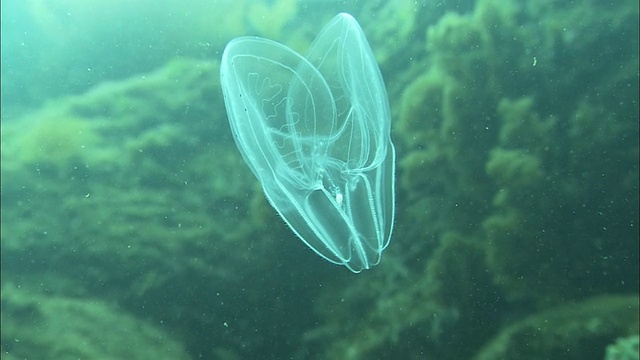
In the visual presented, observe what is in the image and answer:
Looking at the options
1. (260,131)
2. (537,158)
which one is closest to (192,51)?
(260,131)

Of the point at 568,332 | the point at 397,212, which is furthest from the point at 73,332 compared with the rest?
the point at 568,332

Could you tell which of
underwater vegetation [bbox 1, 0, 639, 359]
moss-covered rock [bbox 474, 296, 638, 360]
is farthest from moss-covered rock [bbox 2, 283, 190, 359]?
moss-covered rock [bbox 474, 296, 638, 360]

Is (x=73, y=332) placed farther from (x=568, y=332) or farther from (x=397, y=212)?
(x=568, y=332)

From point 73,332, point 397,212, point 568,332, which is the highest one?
point 73,332

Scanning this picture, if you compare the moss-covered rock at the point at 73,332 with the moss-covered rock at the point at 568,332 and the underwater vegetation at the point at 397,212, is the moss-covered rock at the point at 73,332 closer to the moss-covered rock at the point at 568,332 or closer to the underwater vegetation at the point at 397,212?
the underwater vegetation at the point at 397,212

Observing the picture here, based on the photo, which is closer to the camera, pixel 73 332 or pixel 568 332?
pixel 568 332

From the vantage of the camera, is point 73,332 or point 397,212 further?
point 73,332

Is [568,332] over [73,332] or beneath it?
beneath

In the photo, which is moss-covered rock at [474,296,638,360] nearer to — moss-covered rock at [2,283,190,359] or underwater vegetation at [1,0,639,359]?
underwater vegetation at [1,0,639,359]

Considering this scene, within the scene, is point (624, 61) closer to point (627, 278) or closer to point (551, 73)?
point (551, 73)
